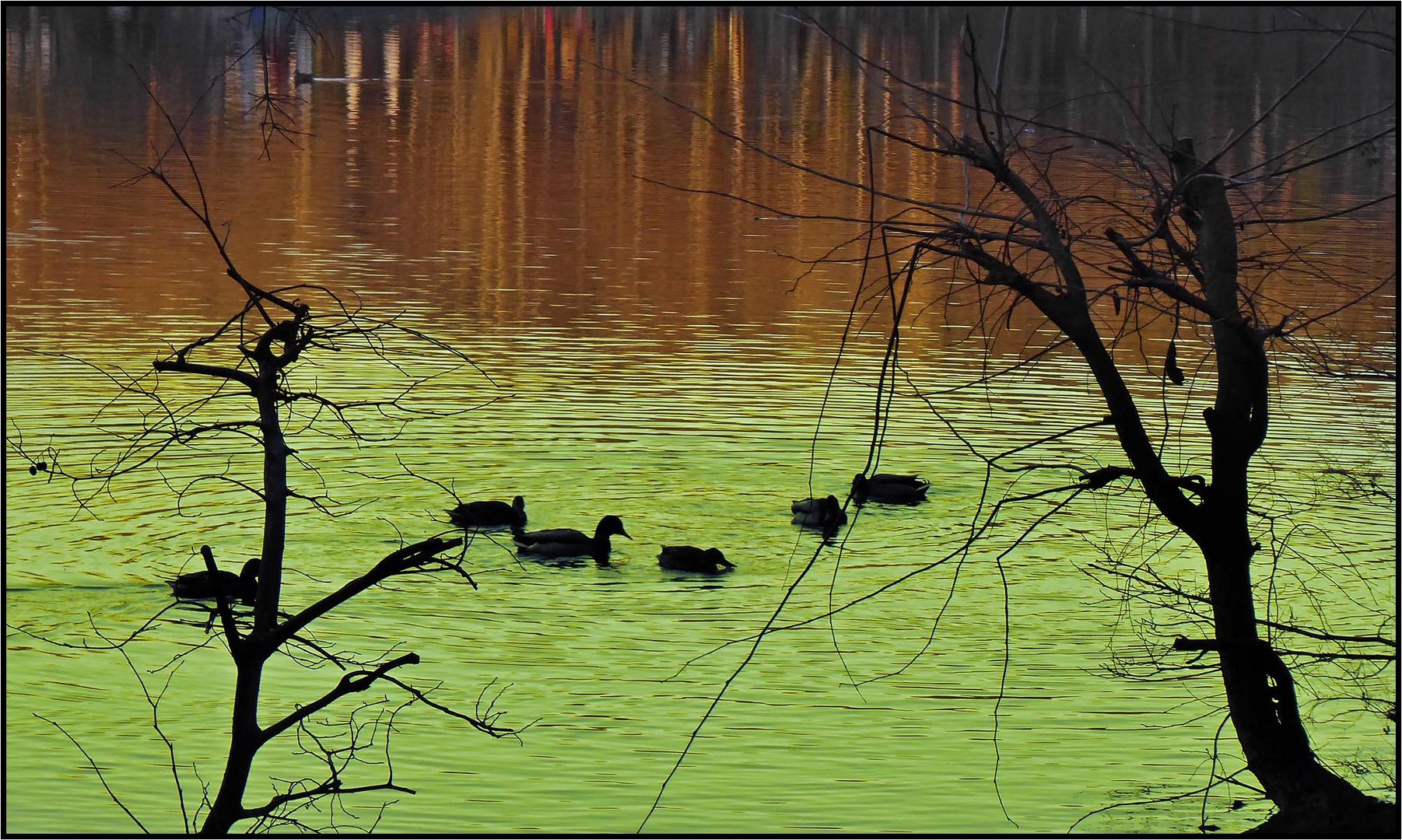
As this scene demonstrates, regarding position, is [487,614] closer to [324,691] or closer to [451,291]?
[324,691]

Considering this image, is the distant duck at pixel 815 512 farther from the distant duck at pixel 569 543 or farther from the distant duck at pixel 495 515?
the distant duck at pixel 495 515

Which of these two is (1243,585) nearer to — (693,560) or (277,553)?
(277,553)

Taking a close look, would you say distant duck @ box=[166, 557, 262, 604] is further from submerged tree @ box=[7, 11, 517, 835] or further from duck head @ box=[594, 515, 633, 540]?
duck head @ box=[594, 515, 633, 540]

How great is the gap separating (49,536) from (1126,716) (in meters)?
6.62

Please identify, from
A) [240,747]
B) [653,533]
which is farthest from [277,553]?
[653,533]

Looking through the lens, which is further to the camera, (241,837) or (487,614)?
(487,614)

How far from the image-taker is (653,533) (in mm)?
12242

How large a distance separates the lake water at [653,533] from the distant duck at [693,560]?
0.10 m

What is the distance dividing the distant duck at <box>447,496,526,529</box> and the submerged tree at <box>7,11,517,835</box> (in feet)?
0.85

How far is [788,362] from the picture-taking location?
696 inches

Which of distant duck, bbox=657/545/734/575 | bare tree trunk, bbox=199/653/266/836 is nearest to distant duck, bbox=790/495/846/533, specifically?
distant duck, bbox=657/545/734/575

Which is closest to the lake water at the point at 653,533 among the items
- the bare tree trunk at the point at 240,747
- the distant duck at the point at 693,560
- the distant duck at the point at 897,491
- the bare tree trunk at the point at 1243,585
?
the distant duck at the point at 693,560

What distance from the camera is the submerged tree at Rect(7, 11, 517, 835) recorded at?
505 cm

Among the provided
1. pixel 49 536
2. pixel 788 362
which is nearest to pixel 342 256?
pixel 788 362
